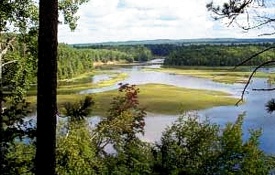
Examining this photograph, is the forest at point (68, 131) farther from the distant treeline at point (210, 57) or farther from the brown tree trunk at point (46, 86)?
the distant treeline at point (210, 57)

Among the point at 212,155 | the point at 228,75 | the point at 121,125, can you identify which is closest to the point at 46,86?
the point at 212,155

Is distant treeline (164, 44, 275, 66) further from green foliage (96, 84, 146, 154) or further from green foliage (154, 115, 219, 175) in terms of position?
green foliage (154, 115, 219, 175)

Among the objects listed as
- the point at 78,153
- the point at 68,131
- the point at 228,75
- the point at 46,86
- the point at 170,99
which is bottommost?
the point at 170,99

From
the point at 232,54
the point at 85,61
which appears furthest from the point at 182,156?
the point at 232,54

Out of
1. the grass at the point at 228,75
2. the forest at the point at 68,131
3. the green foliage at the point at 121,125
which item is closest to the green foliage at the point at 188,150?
the forest at the point at 68,131

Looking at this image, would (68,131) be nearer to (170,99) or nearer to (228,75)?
(170,99)
